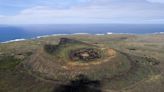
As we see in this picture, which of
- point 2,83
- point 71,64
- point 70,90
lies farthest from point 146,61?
point 2,83

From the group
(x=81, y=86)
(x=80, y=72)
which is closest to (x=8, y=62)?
(x=80, y=72)

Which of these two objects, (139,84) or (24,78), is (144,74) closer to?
(139,84)

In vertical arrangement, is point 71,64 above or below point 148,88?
above

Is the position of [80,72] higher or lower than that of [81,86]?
higher


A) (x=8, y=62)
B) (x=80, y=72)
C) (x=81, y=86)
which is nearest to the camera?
(x=81, y=86)

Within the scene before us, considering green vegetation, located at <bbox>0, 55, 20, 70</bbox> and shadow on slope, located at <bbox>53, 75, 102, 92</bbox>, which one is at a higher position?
green vegetation, located at <bbox>0, 55, 20, 70</bbox>

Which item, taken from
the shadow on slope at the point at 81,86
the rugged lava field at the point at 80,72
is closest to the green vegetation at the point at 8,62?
the rugged lava field at the point at 80,72

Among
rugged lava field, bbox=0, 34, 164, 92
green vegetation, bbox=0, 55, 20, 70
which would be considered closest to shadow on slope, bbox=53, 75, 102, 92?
rugged lava field, bbox=0, 34, 164, 92

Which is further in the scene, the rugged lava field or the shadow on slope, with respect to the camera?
the rugged lava field

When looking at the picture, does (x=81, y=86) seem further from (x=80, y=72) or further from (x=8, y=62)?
(x=8, y=62)

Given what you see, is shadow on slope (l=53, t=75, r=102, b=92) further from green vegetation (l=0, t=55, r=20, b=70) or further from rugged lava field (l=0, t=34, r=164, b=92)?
green vegetation (l=0, t=55, r=20, b=70)

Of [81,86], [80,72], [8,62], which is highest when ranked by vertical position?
[8,62]
